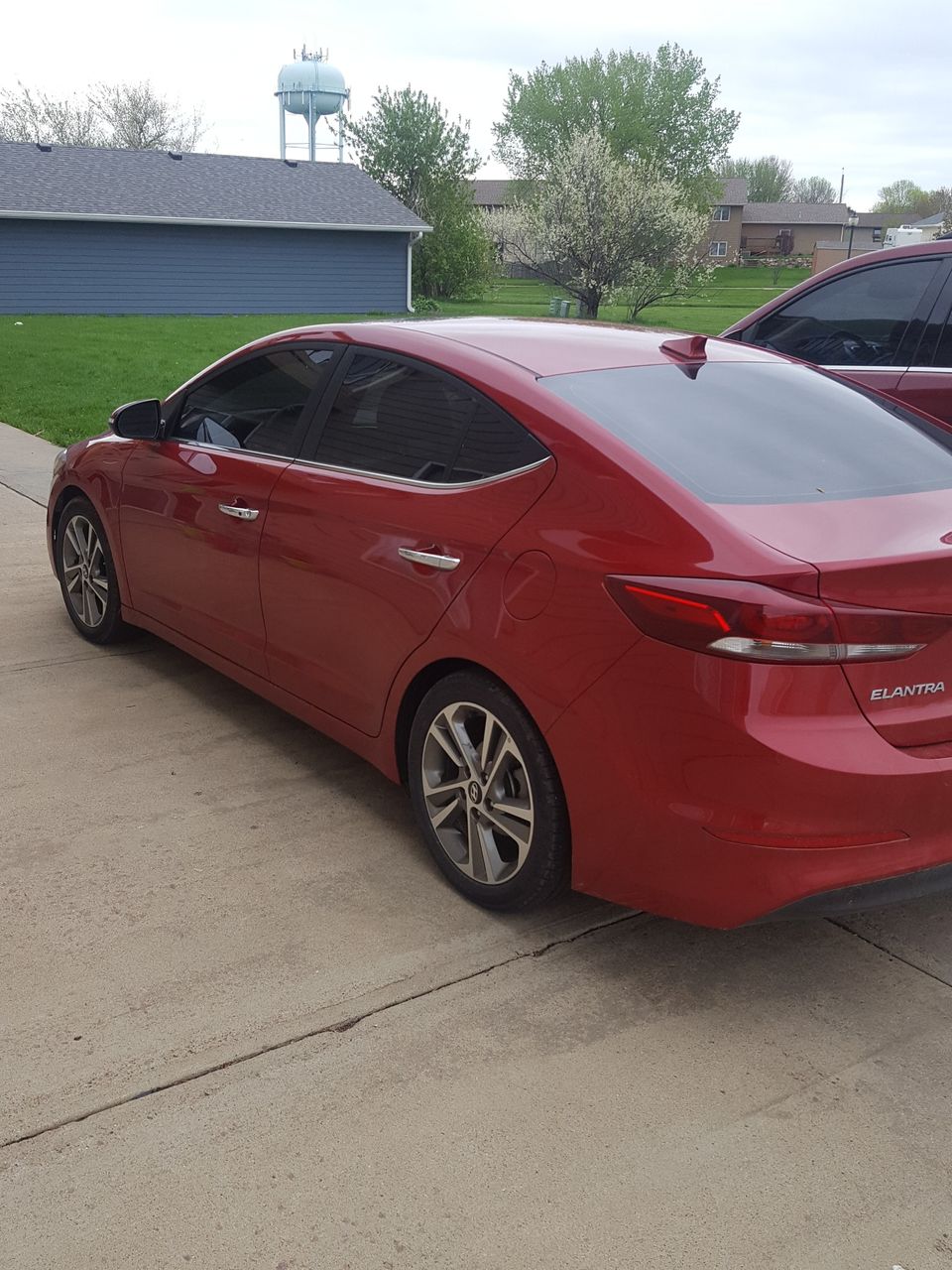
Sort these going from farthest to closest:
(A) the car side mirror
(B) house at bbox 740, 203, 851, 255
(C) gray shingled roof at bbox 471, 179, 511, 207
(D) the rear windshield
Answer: (C) gray shingled roof at bbox 471, 179, 511, 207 < (B) house at bbox 740, 203, 851, 255 < (A) the car side mirror < (D) the rear windshield

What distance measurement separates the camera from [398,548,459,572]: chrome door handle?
11.0 feet

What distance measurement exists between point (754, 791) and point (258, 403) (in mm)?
2584

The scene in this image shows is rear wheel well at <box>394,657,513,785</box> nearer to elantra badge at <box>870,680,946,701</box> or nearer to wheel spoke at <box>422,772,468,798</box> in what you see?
wheel spoke at <box>422,772,468,798</box>

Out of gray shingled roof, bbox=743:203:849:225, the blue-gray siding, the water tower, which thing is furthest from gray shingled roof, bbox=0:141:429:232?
→ gray shingled roof, bbox=743:203:849:225

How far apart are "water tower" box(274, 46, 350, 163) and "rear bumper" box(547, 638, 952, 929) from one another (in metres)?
59.1

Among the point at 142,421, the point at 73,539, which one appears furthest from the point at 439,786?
the point at 73,539

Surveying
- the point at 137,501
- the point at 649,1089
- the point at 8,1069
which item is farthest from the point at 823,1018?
the point at 137,501

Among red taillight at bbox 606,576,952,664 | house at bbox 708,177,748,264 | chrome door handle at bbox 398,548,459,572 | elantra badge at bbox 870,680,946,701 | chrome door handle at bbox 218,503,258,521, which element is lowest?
elantra badge at bbox 870,680,946,701

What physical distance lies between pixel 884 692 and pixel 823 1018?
2.87 ft

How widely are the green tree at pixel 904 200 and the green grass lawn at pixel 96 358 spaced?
93.1m

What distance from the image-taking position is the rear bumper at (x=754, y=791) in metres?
2.66

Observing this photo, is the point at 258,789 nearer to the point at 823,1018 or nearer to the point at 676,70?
the point at 823,1018

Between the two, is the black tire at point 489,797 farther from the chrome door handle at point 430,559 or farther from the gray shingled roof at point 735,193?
the gray shingled roof at point 735,193

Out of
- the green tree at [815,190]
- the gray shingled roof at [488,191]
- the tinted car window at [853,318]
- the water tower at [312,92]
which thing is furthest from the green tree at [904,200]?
the tinted car window at [853,318]
